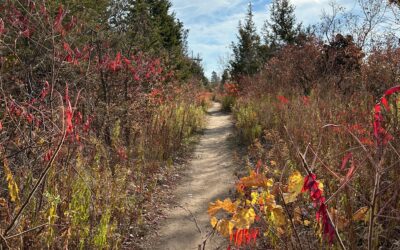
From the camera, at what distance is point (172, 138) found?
8.06 metres

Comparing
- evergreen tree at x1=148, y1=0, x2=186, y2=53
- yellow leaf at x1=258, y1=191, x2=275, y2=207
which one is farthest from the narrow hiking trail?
evergreen tree at x1=148, y1=0, x2=186, y2=53

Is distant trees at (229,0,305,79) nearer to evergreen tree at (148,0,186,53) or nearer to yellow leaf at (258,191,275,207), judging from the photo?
evergreen tree at (148,0,186,53)

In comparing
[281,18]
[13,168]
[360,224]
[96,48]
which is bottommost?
[360,224]

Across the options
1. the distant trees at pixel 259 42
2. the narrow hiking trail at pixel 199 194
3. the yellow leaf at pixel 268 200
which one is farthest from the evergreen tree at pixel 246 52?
the yellow leaf at pixel 268 200

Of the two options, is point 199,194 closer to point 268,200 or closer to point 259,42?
point 268,200

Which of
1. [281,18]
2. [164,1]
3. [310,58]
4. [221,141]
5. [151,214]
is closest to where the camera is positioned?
[151,214]

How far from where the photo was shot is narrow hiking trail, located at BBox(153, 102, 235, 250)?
13.6 feet

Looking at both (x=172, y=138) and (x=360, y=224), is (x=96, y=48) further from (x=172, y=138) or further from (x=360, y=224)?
(x=360, y=224)

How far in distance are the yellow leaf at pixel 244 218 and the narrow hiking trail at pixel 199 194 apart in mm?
575

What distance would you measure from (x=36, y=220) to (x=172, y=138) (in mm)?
5145

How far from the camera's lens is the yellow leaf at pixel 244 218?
181 centimetres

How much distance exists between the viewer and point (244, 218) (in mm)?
1846

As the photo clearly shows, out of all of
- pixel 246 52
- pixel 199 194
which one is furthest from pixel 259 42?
pixel 199 194

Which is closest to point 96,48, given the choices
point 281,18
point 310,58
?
point 310,58
